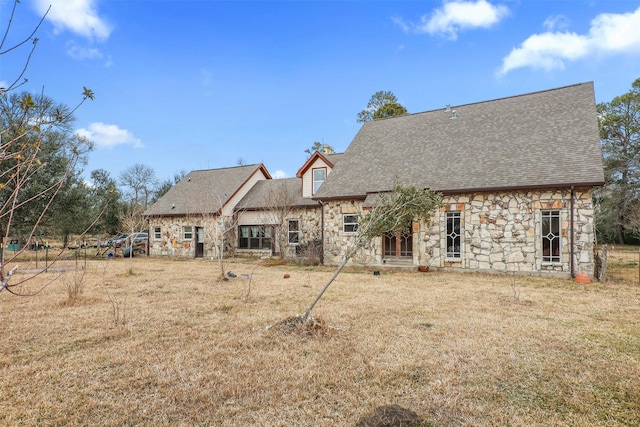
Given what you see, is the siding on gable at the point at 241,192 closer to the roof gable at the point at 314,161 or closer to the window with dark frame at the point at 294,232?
the window with dark frame at the point at 294,232

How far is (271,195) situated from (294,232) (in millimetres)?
2608

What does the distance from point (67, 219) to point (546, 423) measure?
1027 inches

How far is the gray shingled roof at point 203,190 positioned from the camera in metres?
21.6

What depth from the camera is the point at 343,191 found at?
15.8 metres

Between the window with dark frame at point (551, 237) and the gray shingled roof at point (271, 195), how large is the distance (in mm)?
10335

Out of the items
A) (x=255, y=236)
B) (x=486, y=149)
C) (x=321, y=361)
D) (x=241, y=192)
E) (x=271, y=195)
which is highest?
(x=486, y=149)

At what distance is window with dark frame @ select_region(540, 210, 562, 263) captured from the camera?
11906mm

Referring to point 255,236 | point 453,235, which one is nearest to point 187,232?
point 255,236

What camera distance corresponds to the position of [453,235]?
534 inches

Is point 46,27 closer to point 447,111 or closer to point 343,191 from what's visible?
point 343,191

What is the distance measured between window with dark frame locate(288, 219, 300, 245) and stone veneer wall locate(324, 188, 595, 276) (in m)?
7.28

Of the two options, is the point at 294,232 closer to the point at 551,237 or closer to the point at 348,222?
the point at 348,222

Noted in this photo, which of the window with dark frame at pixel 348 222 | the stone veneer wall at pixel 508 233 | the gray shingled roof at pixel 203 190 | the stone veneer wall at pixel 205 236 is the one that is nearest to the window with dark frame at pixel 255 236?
the stone veneer wall at pixel 205 236

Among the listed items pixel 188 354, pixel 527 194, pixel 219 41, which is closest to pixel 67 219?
pixel 219 41
